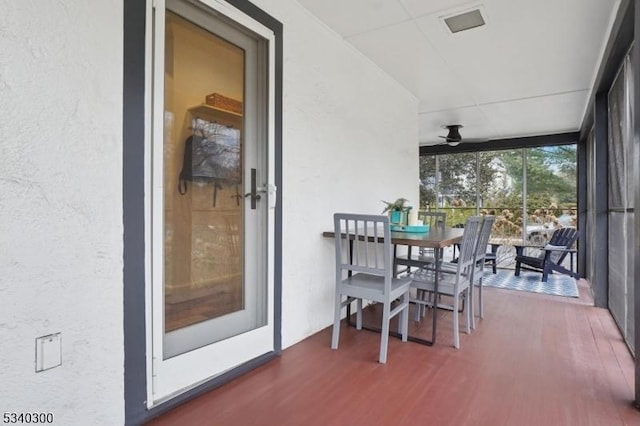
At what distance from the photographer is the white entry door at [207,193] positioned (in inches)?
69.6

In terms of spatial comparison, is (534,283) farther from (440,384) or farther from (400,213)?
(440,384)

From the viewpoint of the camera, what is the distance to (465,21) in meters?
2.75

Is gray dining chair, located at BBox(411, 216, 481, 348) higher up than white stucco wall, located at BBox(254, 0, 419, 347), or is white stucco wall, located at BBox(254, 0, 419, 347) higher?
white stucco wall, located at BBox(254, 0, 419, 347)

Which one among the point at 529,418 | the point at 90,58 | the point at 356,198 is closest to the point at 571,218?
the point at 356,198

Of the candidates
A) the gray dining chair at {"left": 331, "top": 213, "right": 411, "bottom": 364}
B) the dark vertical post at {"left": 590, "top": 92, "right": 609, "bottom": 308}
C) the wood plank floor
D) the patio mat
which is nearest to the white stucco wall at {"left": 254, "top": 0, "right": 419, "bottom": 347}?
the gray dining chair at {"left": 331, "top": 213, "right": 411, "bottom": 364}

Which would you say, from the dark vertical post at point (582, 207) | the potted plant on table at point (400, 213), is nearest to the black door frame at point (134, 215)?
the potted plant on table at point (400, 213)

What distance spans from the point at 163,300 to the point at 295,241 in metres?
1.06

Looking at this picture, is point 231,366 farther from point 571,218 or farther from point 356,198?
point 571,218

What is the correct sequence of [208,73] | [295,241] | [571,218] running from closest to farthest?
[208,73]
[295,241]
[571,218]

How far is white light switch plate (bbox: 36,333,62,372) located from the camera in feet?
4.41

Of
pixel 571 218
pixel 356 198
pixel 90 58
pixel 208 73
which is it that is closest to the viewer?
pixel 90 58

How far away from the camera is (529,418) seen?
5.75 feet

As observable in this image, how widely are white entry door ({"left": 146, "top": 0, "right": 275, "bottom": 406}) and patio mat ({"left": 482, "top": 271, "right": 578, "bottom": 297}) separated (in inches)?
152

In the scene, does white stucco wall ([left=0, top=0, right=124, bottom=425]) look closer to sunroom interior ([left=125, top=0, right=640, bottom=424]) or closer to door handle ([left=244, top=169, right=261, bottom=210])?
sunroom interior ([left=125, top=0, right=640, bottom=424])
